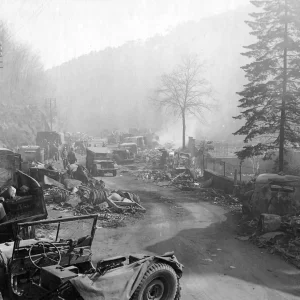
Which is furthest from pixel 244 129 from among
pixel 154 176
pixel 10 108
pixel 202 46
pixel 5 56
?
pixel 202 46

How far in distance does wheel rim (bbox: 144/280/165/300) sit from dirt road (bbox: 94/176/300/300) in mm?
1339

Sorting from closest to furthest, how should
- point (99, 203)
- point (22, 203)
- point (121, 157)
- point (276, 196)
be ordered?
1. point (22, 203)
2. point (276, 196)
3. point (99, 203)
4. point (121, 157)

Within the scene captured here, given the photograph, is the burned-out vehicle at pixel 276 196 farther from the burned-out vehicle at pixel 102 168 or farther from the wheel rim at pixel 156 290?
the burned-out vehicle at pixel 102 168

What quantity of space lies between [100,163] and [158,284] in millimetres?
20841

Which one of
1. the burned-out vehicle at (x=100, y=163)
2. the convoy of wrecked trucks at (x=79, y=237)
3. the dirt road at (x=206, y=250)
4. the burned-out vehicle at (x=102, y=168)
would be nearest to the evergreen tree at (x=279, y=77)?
the convoy of wrecked trucks at (x=79, y=237)

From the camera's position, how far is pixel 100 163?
2591cm

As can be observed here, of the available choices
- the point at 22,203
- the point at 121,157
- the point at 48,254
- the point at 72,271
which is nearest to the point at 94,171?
the point at 121,157

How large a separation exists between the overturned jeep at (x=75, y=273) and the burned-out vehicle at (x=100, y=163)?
65.0ft

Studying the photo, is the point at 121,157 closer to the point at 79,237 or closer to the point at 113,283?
the point at 79,237

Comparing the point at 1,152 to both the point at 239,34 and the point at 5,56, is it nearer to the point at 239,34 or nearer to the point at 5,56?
the point at 5,56

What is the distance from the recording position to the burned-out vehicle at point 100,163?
2561 centimetres

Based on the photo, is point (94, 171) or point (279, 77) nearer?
point (279, 77)

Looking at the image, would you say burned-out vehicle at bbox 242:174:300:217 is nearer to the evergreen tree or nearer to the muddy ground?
the muddy ground

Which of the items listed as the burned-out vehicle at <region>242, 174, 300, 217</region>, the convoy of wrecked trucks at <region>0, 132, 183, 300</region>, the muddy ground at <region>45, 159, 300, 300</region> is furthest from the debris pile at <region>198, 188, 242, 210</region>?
the convoy of wrecked trucks at <region>0, 132, 183, 300</region>
